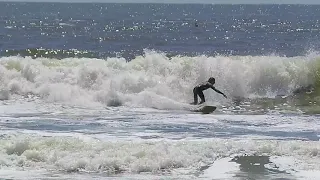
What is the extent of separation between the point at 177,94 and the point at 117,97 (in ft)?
7.83

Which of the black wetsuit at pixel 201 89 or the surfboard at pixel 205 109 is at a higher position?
the black wetsuit at pixel 201 89

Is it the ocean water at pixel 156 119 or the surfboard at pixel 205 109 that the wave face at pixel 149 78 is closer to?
the ocean water at pixel 156 119

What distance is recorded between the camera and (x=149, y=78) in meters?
23.7

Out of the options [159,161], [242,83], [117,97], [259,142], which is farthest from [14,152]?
[242,83]

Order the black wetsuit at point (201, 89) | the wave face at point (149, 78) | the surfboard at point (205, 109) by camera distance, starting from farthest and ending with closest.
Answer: the wave face at point (149, 78) < the black wetsuit at point (201, 89) < the surfboard at point (205, 109)

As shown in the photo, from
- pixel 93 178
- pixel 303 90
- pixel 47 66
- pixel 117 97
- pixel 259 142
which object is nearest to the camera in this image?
pixel 93 178

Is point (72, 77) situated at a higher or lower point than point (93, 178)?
higher

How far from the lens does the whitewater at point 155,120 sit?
11906 millimetres

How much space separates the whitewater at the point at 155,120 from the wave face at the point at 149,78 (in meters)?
0.04

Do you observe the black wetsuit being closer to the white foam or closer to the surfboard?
the surfboard

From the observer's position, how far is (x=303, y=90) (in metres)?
24.9

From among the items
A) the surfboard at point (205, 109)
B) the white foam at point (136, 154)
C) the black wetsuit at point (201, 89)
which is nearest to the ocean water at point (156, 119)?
the white foam at point (136, 154)

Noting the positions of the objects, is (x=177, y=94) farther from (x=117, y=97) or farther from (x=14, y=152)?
(x=14, y=152)

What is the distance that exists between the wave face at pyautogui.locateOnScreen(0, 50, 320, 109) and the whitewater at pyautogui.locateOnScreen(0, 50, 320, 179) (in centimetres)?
4
